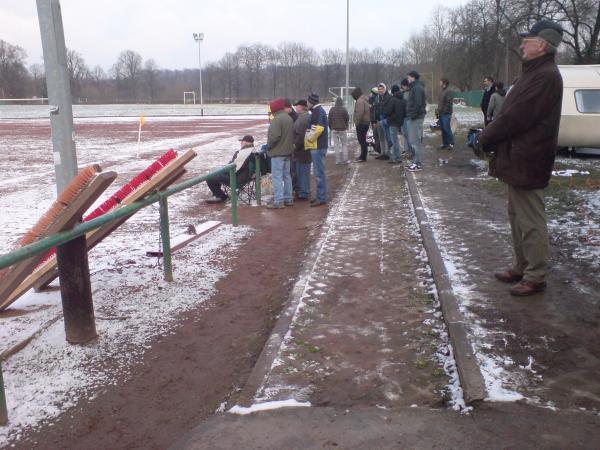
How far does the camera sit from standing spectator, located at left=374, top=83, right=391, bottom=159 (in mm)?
14418

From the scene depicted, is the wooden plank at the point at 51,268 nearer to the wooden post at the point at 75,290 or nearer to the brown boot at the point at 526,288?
the wooden post at the point at 75,290

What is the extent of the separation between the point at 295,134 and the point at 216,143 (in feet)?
42.5

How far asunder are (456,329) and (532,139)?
1672 mm

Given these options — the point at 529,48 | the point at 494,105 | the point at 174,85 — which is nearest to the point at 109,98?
the point at 174,85

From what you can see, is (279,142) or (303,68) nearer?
(279,142)

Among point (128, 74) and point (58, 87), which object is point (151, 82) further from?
point (58, 87)

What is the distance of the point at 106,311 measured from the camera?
5176 mm

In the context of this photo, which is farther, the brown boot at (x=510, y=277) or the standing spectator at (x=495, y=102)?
the standing spectator at (x=495, y=102)

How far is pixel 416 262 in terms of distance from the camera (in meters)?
6.24

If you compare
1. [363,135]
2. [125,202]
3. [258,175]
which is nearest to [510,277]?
[125,202]

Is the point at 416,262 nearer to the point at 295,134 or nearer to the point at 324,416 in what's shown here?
the point at 324,416

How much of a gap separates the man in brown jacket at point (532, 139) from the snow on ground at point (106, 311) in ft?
9.85

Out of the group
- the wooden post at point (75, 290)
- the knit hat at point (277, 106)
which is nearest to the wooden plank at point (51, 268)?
the wooden post at point (75, 290)

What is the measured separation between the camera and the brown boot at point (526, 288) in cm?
486
